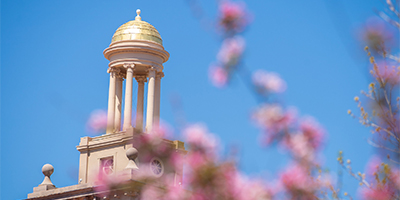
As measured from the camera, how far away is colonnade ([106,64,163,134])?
45.9 metres

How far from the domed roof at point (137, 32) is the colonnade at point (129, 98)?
196cm

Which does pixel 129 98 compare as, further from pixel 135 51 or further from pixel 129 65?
pixel 135 51

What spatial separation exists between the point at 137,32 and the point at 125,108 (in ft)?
16.5

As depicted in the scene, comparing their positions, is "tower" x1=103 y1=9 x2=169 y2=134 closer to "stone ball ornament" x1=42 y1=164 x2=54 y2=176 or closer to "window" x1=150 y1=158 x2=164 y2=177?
"window" x1=150 y1=158 x2=164 y2=177

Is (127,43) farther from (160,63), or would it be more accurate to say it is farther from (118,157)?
(118,157)

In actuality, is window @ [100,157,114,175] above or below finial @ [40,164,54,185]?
above

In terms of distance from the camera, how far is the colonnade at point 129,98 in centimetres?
4591

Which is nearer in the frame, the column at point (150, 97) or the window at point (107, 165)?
the window at point (107, 165)

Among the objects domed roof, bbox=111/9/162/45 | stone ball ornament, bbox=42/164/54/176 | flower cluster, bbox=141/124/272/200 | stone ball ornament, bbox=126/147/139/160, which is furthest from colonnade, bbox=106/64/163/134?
flower cluster, bbox=141/124/272/200

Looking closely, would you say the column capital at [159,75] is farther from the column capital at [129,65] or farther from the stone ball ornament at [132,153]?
the stone ball ornament at [132,153]

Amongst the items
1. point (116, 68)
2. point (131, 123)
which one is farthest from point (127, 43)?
point (131, 123)

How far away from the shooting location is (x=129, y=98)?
151 ft

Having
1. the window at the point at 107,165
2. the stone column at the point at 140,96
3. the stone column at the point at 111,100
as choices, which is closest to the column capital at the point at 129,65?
the stone column at the point at 111,100

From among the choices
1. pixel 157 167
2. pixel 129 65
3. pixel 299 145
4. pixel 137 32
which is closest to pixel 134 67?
pixel 129 65
